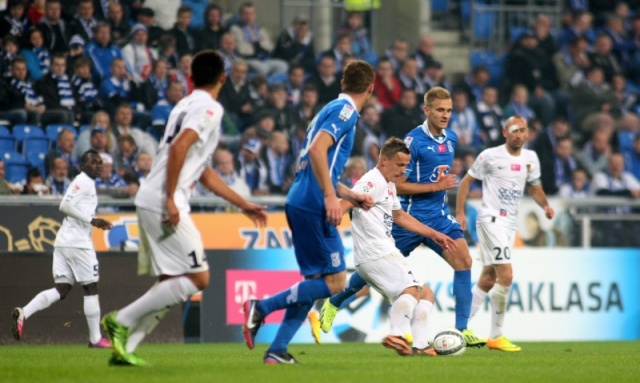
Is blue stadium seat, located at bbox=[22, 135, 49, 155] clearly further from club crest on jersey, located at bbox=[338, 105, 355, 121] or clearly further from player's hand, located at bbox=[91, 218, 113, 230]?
club crest on jersey, located at bbox=[338, 105, 355, 121]

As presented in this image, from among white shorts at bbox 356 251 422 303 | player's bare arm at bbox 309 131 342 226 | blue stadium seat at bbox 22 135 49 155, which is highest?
player's bare arm at bbox 309 131 342 226

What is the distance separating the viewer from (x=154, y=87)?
1792cm

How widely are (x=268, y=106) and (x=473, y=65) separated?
18.4 feet

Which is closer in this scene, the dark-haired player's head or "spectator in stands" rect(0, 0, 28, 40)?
the dark-haired player's head

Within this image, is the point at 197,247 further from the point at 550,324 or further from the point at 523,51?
the point at 523,51

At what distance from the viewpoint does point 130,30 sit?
18.5 metres

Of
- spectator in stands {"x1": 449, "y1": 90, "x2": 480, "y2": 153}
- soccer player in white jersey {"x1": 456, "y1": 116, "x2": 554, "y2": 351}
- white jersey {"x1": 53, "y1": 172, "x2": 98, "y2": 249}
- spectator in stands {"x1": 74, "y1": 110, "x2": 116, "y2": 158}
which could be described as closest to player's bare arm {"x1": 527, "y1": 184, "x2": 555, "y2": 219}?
soccer player in white jersey {"x1": 456, "y1": 116, "x2": 554, "y2": 351}

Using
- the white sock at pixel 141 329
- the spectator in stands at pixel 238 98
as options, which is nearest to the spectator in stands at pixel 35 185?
the spectator in stands at pixel 238 98

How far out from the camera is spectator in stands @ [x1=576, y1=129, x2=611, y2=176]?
68.1ft

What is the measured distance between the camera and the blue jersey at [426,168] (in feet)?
37.9

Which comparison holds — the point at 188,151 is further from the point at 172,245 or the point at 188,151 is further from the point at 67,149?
the point at 67,149

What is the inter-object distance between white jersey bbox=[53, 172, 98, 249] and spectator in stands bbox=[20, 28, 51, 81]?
4329 mm

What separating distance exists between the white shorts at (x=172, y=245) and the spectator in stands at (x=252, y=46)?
11822 mm

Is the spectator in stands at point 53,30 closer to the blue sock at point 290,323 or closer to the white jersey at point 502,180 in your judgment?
the white jersey at point 502,180
